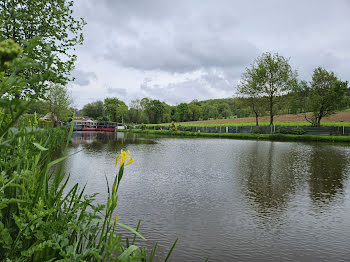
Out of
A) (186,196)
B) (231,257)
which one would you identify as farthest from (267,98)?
(231,257)

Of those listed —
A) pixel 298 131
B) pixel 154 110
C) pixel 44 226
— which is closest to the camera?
pixel 44 226

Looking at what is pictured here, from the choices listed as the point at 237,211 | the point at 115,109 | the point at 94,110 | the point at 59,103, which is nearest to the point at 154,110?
the point at 115,109

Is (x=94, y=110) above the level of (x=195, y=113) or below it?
above

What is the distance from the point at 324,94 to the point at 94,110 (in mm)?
77467

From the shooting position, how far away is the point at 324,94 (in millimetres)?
32531

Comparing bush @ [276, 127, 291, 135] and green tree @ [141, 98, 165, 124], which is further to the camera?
green tree @ [141, 98, 165, 124]

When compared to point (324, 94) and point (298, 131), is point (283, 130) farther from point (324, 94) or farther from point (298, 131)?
point (324, 94)

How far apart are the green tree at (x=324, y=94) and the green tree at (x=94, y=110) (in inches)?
2933

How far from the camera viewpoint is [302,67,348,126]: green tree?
101 ft

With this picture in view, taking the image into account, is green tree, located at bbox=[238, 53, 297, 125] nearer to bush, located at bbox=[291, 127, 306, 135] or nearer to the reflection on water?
bush, located at bbox=[291, 127, 306, 135]

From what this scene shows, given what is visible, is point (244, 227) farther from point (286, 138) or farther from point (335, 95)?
point (335, 95)

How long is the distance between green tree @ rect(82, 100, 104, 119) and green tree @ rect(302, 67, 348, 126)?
2933 inches

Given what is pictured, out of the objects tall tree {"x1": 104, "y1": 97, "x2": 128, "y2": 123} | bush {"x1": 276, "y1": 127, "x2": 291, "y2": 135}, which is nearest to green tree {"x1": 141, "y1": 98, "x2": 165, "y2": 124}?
tall tree {"x1": 104, "y1": 97, "x2": 128, "y2": 123}

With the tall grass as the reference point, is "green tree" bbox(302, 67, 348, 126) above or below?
above
